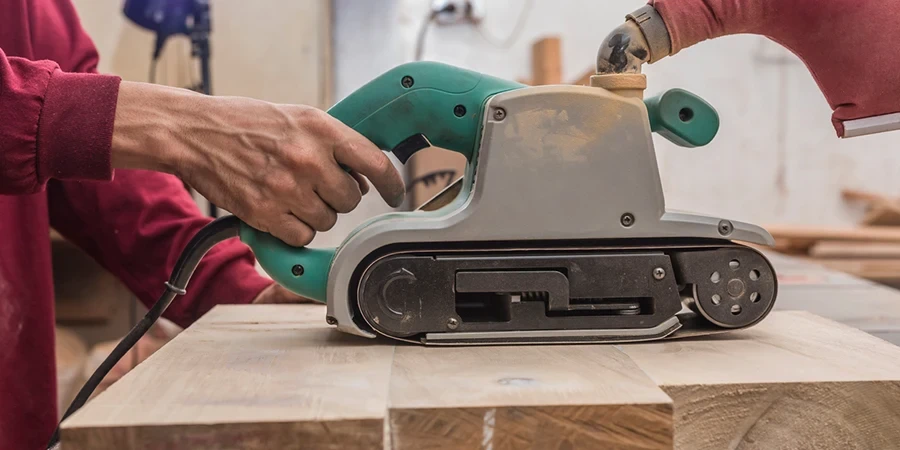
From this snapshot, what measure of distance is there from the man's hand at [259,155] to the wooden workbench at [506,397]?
0.55 feet

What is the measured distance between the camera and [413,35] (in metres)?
2.77

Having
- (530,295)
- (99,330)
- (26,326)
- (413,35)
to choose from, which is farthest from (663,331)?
(413,35)

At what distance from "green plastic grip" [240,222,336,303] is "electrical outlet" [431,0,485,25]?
2003 mm

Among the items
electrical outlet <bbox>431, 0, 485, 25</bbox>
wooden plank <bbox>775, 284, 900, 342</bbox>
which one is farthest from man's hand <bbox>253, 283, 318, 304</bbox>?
electrical outlet <bbox>431, 0, 485, 25</bbox>

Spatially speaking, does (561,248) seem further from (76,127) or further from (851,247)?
(851,247)

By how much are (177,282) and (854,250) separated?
2.52 meters

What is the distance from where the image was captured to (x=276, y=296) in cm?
124

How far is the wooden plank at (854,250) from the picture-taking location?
106 inches

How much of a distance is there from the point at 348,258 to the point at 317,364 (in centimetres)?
14

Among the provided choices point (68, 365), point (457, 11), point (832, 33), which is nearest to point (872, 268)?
point (457, 11)

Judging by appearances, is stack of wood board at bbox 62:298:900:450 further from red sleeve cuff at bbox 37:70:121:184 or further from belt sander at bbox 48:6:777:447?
red sleeve cuff at bbox 37:70:121:184

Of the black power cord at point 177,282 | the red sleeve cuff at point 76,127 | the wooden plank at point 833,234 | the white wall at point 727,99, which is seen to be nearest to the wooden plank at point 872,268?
the wooden plank at point 833,234

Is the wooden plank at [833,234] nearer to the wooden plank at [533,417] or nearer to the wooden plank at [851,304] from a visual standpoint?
the wooden plank at [851,304]

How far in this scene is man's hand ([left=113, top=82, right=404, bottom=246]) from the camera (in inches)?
32.5
